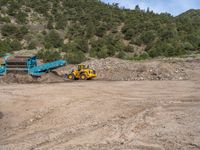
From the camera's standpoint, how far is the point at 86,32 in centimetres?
5222

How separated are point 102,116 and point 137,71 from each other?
42.2 feet

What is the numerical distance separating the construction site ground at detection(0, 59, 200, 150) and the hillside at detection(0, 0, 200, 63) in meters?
15.5

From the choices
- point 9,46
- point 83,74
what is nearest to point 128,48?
point 9,46

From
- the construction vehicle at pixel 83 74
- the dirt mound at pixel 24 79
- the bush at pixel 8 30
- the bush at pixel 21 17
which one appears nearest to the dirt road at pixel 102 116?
the construction vehicle at pixel 83 74

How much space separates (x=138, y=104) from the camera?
1580cm

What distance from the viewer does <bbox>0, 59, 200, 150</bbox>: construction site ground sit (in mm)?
10391

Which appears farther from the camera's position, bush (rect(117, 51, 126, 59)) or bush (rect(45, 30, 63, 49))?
bush (rect(45, 30, 63, 49))

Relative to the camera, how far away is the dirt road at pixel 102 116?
34.2 ft

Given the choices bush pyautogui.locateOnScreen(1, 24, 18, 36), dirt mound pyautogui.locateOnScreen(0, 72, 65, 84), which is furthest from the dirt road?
bush pyautogui.locateOnScreen(1, 24, 18, 36)

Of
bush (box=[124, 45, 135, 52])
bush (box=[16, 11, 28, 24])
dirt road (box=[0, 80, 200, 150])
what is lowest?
dirt road (box=[0, 80, 200, 150])

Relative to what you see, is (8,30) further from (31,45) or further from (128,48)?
(128,48)

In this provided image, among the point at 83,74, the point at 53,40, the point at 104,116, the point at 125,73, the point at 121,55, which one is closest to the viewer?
the point at 104,116

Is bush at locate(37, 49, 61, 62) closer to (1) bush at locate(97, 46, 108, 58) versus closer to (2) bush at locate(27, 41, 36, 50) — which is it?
(1) bush at locate(97, 46, 108, 58)

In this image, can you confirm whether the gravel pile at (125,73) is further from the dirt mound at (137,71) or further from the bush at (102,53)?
the bush at (102,53)
